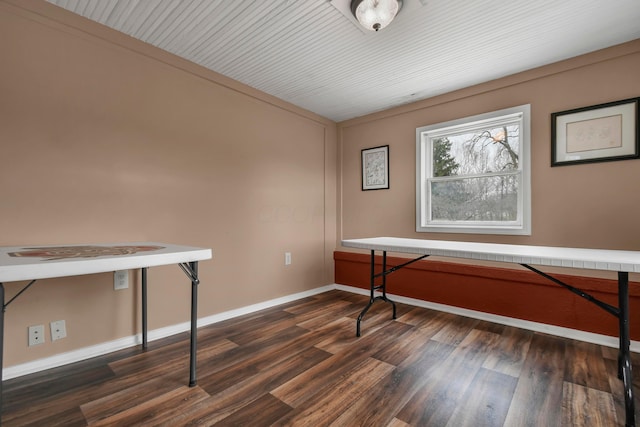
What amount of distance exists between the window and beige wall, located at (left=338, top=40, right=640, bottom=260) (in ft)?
0.24

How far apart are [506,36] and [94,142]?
3089mm

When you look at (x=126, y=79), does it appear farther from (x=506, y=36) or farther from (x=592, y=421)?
(x=592, y=421)

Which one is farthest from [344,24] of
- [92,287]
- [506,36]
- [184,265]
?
[92,287]

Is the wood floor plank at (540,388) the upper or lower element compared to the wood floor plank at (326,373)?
lower

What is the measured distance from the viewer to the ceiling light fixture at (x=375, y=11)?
1747mm

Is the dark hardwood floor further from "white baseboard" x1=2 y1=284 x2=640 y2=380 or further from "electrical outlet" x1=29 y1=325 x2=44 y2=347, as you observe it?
"electrical outlet" x1=29 y1=325 x2=44 y2=347

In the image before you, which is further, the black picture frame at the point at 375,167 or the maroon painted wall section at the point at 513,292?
the black picture frame at the point at 375,167

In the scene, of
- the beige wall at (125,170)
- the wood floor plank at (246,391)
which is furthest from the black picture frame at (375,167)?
the wood floor plank at (246,391)

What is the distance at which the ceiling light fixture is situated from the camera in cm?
175

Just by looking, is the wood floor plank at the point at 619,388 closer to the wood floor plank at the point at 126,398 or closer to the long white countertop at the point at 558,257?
the long white countertop at the point at 558,257

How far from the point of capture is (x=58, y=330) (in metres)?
1.90

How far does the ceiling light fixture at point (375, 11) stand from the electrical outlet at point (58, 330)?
2.80 meters

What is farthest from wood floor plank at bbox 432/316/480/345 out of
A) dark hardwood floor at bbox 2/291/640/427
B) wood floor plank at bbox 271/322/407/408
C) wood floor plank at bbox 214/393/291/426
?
wood floor plank at bbox 214/393/291/426

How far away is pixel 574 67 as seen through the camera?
2.38m
